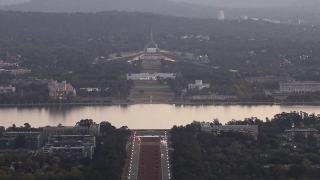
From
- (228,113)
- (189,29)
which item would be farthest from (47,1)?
(228,113)

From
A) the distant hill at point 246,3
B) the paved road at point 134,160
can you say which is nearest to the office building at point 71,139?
the paved road at point 134,160

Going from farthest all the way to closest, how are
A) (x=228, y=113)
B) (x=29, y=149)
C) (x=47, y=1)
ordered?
(x=47, y=1), (x=228, y=113), (x=29, y=149)

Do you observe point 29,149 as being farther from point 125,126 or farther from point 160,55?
point 160,55

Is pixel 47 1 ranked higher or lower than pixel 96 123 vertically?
higher

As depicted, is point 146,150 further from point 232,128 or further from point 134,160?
point 232,128

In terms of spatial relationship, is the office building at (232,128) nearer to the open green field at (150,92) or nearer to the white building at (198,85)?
the open green field at (150,92)
